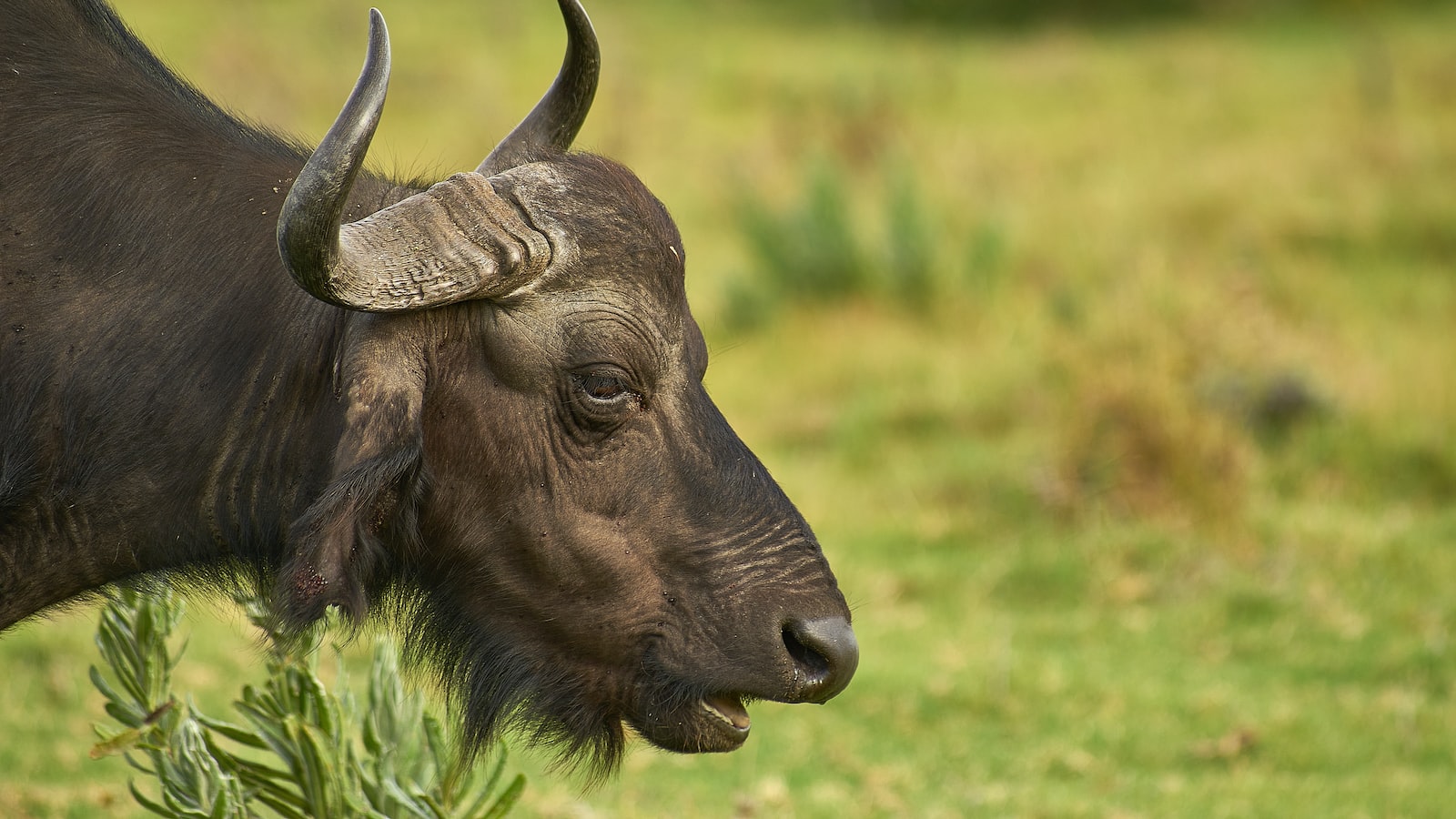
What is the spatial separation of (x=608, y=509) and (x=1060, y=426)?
247 inches

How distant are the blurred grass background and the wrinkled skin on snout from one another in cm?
64

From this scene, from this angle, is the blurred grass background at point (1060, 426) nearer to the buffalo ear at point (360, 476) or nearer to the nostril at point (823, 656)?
the buffalo ear at point (360, 476)

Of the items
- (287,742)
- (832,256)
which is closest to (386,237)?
(287,742)

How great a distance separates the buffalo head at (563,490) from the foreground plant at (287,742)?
1.11ft

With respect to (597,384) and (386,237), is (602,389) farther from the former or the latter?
(386,237)

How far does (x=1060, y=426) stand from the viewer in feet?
30.1

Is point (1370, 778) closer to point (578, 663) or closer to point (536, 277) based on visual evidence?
point (578, 663)

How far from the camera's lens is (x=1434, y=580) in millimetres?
7547

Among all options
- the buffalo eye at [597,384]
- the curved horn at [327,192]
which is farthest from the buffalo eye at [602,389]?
the curved horn at [327,192]

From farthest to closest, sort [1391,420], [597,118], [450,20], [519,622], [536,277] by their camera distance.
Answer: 1. [450,20]
2. [597,118]
3. [1391,420]
4. [519,622]
5. [536,277]

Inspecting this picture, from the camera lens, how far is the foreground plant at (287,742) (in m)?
3.62

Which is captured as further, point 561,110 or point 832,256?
point 832,256

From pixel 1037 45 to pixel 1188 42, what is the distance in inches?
104

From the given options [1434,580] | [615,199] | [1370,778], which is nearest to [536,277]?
[615,199]
